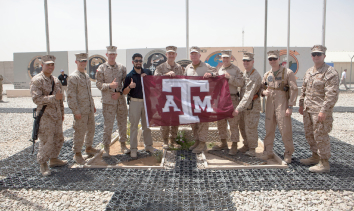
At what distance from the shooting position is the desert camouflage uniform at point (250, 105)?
486 cm

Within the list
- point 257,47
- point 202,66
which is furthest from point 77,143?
point 257,47

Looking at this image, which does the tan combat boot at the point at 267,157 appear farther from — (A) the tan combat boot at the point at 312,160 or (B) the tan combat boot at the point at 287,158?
(A) the tan combat boot at the point at 312,160

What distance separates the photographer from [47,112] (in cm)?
434

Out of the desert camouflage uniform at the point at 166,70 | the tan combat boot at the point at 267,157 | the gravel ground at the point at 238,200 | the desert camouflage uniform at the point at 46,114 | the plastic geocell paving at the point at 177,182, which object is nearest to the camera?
the gravel ground at the point at 238,200

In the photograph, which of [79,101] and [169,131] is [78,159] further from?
[169,131]

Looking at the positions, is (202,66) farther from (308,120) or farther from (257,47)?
(257,47)

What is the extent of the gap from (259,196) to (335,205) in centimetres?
92

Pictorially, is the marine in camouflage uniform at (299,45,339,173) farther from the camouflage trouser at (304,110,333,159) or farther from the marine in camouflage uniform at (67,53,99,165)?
the marine in camouflage uniform at (67,53,99,165)

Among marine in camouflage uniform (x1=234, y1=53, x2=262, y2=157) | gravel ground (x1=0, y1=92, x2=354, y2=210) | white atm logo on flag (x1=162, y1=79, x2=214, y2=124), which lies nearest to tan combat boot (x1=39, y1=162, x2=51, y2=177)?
gravel ground (x1=0, y1=92, x2=354, y2=210)

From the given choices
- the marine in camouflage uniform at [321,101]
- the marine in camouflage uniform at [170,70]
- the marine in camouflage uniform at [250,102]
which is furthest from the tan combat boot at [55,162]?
the marine in camouflage uniform at [321,101]

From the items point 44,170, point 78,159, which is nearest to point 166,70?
point 78,159

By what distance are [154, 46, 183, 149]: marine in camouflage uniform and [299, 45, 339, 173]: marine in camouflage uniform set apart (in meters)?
2.51

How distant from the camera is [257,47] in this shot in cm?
1562

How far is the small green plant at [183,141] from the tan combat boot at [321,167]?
96.4 inches
